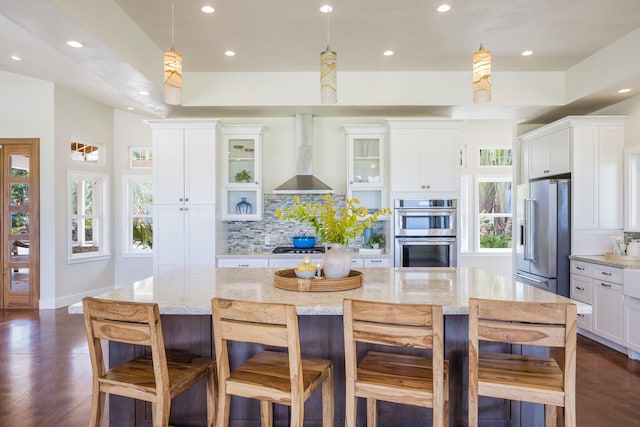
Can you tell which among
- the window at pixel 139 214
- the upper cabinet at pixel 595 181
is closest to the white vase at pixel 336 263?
the upper cabinet at pixel 595 181

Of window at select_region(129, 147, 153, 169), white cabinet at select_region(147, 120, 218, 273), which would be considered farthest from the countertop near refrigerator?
→ window at select_region(129, 147, 153, 169)

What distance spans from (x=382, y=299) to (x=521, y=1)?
2.69m

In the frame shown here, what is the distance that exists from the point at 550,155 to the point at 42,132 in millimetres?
6829

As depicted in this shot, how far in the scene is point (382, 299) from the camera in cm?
218

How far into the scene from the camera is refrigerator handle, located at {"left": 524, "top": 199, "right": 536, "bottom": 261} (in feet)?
16.1

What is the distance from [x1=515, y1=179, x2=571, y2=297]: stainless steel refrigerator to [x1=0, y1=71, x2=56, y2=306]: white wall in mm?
6391

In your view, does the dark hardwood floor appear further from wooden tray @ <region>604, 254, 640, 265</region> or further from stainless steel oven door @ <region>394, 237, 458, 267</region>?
stainless steel oven door @ <region>394, 237, 458, 267</region>

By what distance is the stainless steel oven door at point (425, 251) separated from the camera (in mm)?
4926

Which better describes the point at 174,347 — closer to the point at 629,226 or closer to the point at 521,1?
the point at 521,1

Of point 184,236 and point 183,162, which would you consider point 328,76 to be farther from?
point 184,236

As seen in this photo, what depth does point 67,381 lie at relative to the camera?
3.22 metres

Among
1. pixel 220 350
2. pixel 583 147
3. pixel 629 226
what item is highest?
pixel 583 147

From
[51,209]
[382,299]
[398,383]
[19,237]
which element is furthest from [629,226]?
[19,237]

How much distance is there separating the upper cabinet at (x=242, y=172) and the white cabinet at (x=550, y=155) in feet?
11.9
